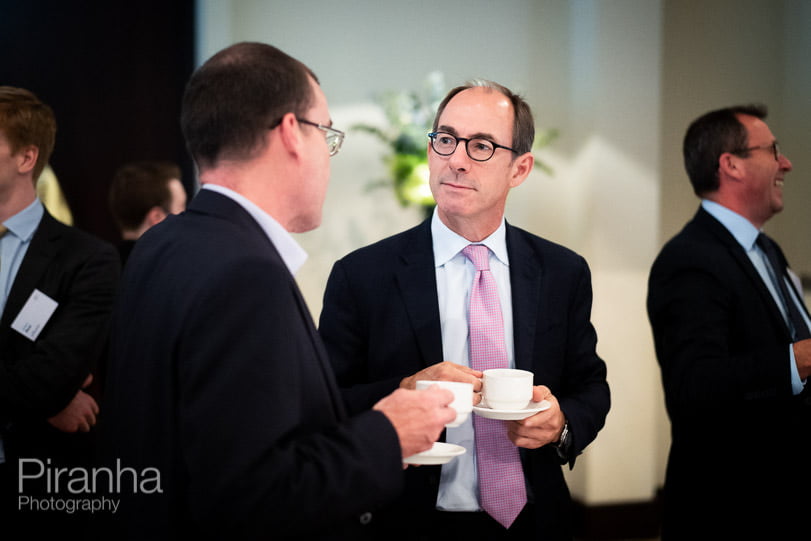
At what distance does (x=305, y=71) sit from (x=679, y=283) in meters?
1.46

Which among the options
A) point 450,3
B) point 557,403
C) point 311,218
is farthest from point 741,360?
point 450,3

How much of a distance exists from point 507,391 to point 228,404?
2.21 feet

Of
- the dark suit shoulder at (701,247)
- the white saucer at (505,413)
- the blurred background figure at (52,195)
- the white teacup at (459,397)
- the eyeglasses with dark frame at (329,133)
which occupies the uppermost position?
the eyeglasses with dark frame at (329,133)

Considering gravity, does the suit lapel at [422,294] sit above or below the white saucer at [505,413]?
above

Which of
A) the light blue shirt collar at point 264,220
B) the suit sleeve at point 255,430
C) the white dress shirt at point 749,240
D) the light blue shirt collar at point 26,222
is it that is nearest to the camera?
the suit sleeve at point 255,430

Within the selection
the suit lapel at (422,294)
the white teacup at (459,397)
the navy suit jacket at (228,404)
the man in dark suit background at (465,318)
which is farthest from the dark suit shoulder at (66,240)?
the white teacup at (459,397)

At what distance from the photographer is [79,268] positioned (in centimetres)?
221

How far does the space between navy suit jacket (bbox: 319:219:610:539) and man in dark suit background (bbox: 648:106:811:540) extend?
420mm

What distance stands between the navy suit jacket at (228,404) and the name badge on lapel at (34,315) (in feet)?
3.54

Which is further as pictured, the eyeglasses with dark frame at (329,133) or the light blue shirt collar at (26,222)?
the light blue shirt collar at (26,222)

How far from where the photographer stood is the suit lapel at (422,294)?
1762mm

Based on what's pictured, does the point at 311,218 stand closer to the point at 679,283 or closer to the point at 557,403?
the point at 557,403

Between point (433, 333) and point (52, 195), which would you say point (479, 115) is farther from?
point (52, 195)

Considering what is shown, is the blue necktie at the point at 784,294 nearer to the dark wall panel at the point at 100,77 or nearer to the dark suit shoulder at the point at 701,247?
the dark suit shoulder at the point at 701,247
